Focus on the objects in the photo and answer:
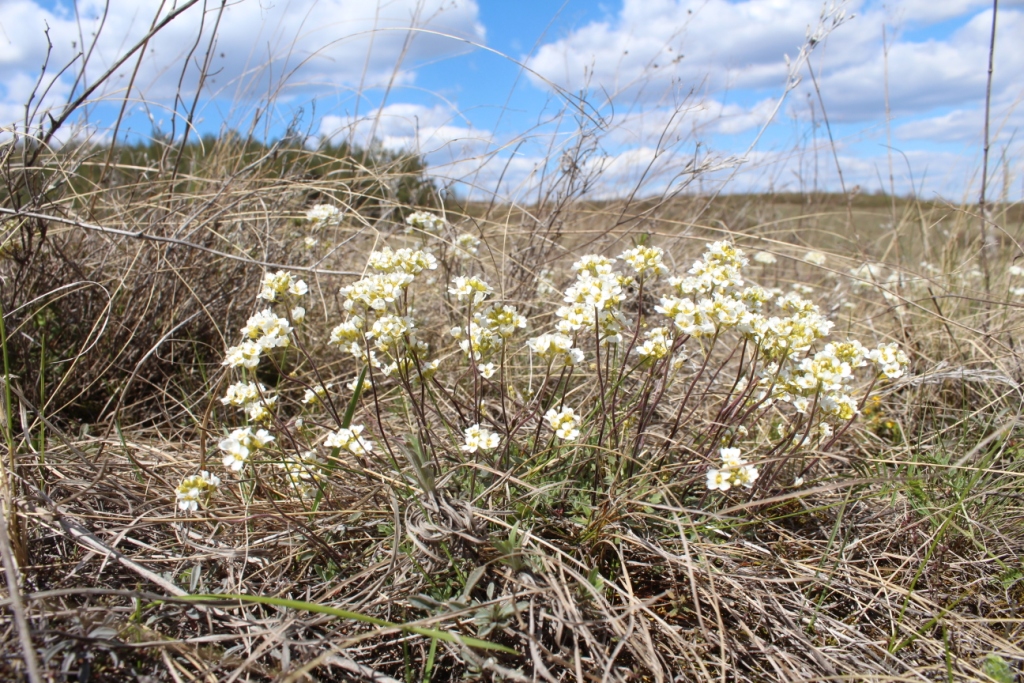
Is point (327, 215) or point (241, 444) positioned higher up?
point (327, 215)

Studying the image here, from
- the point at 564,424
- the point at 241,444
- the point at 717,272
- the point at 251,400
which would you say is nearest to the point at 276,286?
the point at 251,400

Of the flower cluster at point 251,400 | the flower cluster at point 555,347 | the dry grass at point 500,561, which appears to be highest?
the flower cluster at point 555,347

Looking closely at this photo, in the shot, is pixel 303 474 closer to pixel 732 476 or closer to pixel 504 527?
pixel 504 527

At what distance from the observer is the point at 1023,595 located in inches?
67.0

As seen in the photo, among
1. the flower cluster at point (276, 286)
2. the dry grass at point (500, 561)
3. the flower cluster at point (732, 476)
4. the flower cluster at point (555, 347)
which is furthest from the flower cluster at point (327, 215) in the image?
the flower cluster at point (732, 476)

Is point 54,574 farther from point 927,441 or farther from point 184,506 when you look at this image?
point 927,441

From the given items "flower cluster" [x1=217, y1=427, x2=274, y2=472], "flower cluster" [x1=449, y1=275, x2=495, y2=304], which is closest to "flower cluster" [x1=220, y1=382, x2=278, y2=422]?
"flower cluster" [x1=217, y1=427, x2=274, y2=472]

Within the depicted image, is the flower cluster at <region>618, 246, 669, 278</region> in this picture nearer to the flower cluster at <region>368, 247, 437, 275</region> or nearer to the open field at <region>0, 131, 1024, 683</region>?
the open field at <region>0, 131, 1024, 683</region>

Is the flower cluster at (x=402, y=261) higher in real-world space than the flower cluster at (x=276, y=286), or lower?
higher

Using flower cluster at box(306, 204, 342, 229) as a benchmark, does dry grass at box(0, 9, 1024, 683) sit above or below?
below

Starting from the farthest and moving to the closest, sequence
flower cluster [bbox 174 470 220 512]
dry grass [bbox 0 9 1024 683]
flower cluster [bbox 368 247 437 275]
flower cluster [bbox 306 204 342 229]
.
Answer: flower cluster [bbox 306 204 342 229], flower cluster [bbox 368 247 437 275], flower cluster [bbox 174 470 220 512], dry grass [bbox 0 9 1024 683]

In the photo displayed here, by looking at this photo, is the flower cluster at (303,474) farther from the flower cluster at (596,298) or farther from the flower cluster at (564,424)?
the flower cluster at (596,298)

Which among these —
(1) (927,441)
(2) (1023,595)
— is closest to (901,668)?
(2) (1023,595)

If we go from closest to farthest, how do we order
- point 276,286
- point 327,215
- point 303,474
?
point 276,286 < point 303,474 < point 327,215
